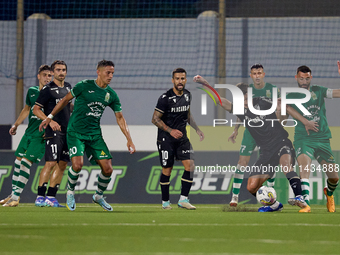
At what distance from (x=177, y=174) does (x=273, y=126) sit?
329 centimetres

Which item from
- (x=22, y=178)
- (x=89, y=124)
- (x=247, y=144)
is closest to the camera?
(x=89, y=124)

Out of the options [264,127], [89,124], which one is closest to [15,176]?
[89,124]

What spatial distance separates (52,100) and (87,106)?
1228 millimetres

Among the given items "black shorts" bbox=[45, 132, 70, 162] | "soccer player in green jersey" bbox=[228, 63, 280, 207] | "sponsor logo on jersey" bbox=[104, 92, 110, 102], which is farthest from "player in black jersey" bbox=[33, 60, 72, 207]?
"soccer player in green jersey" bbox=[228, 63, 280, 207]

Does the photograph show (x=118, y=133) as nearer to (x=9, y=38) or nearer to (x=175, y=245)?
(x=9, y=38)

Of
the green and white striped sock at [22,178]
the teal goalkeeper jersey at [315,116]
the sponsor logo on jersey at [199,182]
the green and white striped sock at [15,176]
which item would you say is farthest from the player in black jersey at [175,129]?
the sponsor logo on jersey at [199,182]

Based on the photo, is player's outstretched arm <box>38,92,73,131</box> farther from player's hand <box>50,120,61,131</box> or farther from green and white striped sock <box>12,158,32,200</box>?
green and white striped sock <box>12,158,32,200</box>

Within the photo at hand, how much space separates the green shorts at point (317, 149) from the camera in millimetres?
9211

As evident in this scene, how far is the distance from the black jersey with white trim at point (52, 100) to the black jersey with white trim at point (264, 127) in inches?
101

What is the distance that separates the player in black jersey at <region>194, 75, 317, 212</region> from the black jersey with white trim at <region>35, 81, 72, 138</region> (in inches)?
101

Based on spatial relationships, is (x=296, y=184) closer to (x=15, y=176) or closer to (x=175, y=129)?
(x=175, y=129)

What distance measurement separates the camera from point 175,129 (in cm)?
950

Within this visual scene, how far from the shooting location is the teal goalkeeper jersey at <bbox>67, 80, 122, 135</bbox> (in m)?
8.63

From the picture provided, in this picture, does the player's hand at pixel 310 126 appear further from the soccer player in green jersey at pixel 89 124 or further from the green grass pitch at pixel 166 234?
the soccer player in green jersey at pixel 89 124
